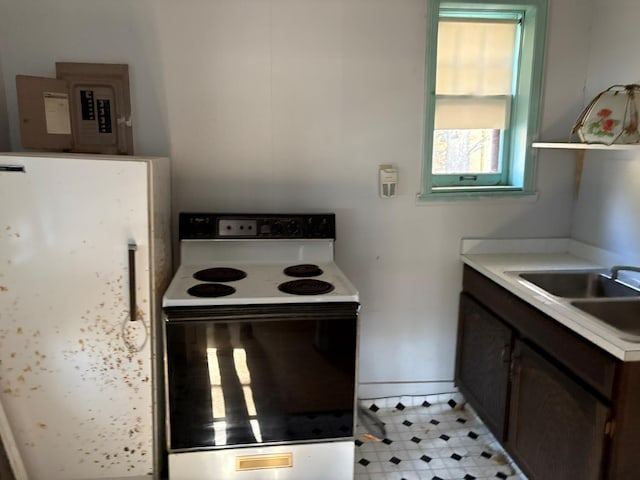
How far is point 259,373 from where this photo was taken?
201cm

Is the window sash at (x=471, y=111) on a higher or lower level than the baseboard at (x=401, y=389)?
higher

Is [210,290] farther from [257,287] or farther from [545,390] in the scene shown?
[545,390]

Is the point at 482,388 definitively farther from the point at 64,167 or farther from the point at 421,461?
the point at 64,167

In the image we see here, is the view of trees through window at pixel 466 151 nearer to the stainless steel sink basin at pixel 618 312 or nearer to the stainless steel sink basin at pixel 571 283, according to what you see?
the stainless steel sink basin at pixel 571 283

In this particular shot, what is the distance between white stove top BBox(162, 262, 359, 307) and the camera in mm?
1958

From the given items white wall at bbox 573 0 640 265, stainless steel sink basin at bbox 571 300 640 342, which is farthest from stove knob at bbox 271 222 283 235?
white wall at bbox 573 0 640 265

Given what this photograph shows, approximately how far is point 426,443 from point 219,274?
52.4 inches

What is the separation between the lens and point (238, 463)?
2.05m

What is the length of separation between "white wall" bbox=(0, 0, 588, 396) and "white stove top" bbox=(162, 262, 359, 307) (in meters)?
0.33

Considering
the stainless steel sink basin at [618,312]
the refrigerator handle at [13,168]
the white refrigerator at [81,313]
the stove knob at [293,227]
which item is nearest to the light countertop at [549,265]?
the stainless steel sink basin at [618,312]

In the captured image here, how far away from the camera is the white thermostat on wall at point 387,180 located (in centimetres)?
264

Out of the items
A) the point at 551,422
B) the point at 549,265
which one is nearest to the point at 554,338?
the point at 551,422

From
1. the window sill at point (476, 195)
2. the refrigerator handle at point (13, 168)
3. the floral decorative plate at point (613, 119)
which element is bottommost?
the window sill at point (476, 195)

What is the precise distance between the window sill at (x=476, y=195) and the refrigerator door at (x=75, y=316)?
1462mm
